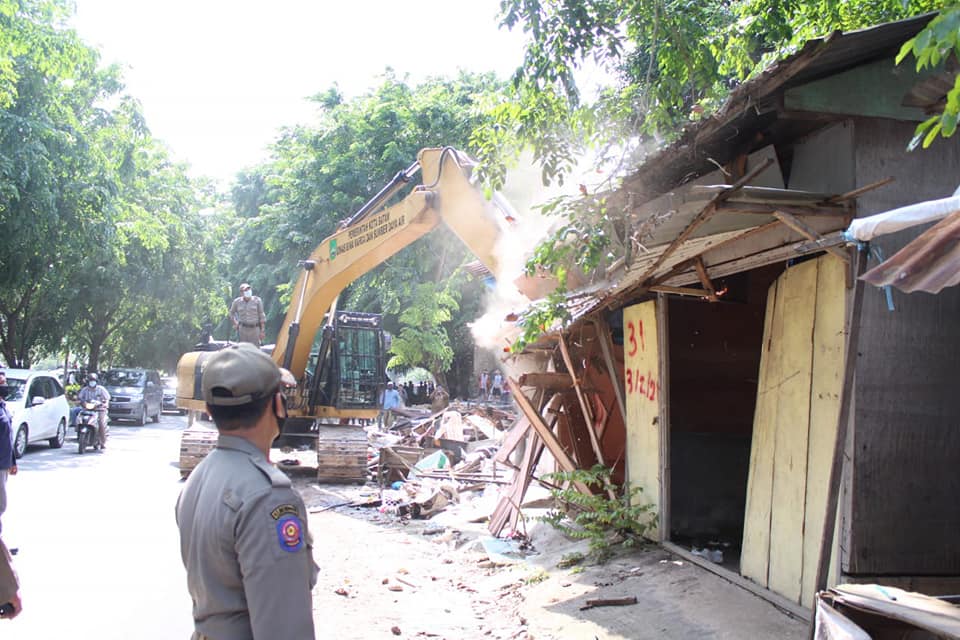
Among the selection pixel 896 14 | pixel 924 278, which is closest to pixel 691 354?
pixel 896 14

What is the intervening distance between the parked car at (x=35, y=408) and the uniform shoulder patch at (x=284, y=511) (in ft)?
48.0

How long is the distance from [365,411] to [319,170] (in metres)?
13.6

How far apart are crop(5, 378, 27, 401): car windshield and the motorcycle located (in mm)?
1534

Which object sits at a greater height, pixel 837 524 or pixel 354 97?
pixel 354 97

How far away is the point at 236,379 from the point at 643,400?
614 cm

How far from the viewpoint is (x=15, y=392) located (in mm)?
15672

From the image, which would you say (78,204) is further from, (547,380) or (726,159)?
(726,159)

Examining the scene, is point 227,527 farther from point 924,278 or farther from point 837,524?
point 837,524

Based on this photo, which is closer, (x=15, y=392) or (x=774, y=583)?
(x=774, y=583)

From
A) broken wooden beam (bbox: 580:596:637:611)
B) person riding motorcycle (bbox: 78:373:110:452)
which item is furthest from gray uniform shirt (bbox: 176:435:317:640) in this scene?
person riding motorcycle (bbox: 78:373:110:452)

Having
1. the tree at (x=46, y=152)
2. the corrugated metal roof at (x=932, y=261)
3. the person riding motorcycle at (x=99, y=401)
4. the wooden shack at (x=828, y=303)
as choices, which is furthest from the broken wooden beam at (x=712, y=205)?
the person riding motorcycle at (x=99, y=401)

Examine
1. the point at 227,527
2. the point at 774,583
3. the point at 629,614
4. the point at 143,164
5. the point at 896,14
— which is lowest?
the point at 629,614

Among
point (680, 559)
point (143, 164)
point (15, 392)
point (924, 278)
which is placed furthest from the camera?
point (143, 164)

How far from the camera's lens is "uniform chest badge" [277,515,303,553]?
2.04 metres
